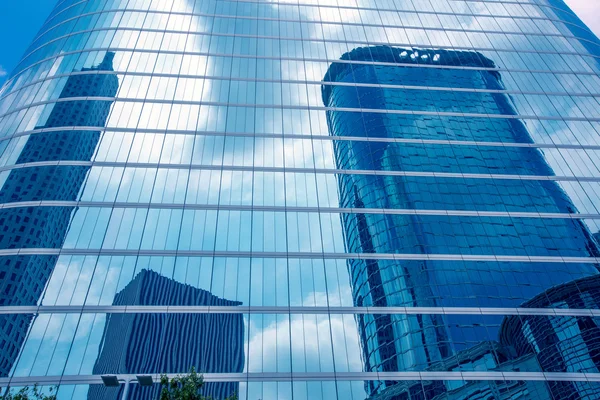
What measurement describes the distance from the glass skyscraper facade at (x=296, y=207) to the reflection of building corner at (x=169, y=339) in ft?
0.38

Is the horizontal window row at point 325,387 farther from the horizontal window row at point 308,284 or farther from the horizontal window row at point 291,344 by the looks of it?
the horizontal window row at point 308,284

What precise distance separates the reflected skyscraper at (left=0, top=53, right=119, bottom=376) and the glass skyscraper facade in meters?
0.15

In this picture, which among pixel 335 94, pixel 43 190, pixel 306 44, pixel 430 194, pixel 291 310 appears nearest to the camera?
pixel 291 310

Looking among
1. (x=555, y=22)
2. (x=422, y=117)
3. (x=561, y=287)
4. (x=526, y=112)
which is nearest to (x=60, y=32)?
(x=422, y=117)

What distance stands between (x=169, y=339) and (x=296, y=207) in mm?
12864

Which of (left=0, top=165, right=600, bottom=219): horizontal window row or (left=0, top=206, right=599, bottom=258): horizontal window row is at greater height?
(left=0, top=165, right=600, bottom=219): horizontal window row

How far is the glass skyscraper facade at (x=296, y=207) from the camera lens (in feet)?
91.6

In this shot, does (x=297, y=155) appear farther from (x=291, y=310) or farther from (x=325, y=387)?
(x=325, y=387)

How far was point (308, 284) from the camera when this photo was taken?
31.3m

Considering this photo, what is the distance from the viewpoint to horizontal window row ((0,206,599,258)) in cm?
3231

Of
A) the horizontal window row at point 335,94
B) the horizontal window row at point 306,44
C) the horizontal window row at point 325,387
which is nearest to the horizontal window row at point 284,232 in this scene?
the horizontal window row at point 325,387

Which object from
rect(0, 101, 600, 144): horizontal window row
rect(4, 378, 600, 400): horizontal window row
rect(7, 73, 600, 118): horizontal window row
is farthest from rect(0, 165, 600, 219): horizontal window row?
rect(4, 378, 600, 400): horizontal window row

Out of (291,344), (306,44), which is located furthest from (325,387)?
(306,44)

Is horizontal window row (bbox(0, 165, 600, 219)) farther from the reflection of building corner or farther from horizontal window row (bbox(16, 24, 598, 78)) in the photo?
horizontal window row (bbox(16, 24, 598, 78))
